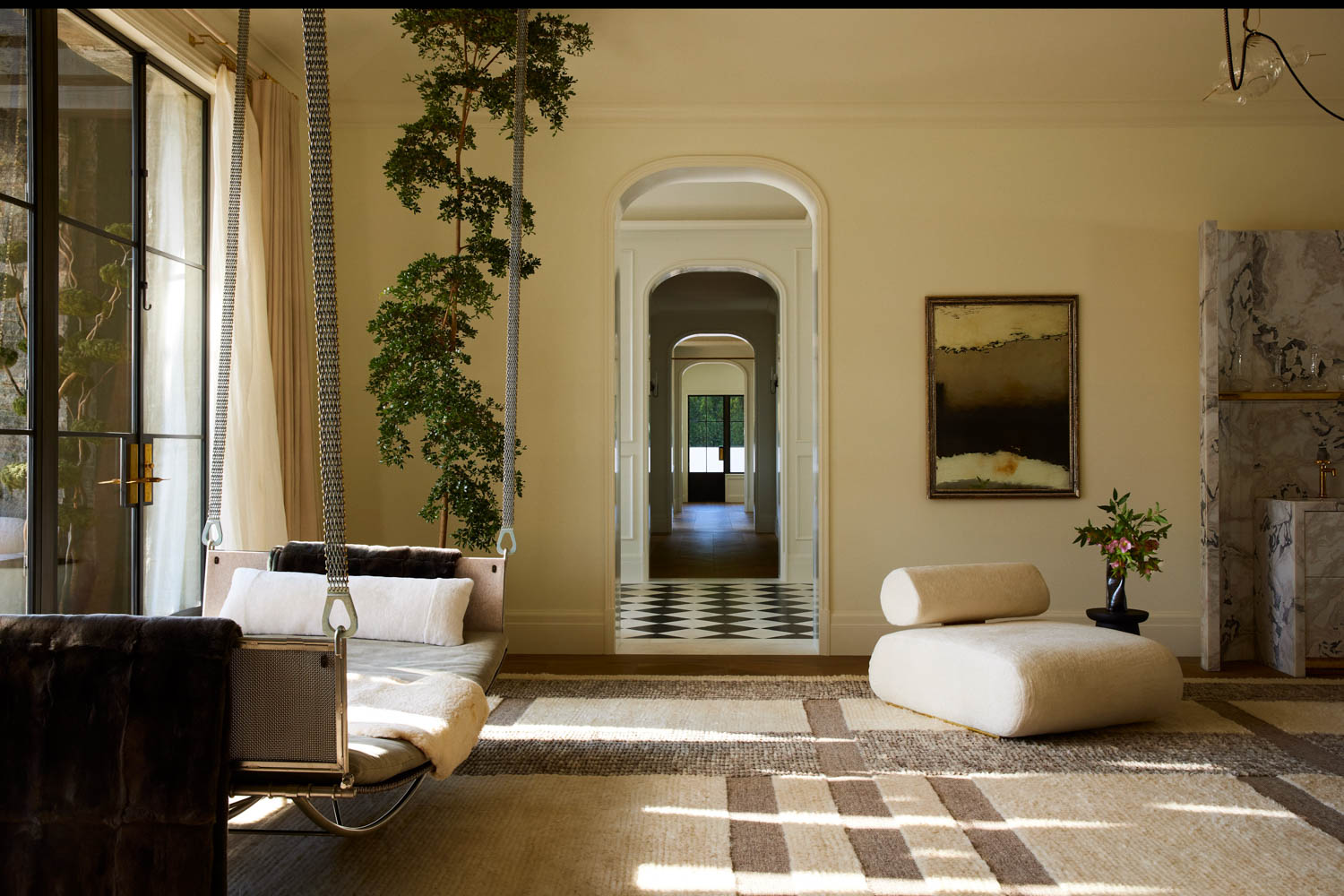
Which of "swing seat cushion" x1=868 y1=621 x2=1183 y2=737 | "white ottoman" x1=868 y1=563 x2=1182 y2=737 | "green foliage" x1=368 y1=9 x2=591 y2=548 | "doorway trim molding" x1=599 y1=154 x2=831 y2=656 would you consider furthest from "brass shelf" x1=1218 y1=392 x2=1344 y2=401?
"green foliage" x1=368 y1=9 x2=591 y2=548

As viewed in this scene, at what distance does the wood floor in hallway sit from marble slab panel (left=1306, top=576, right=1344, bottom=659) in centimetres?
457

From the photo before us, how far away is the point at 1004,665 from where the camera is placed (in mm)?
3725

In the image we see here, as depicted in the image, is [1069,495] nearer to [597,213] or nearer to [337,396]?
[597,213]

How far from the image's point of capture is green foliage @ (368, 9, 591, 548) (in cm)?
455

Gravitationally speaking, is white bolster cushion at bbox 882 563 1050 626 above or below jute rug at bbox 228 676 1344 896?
above

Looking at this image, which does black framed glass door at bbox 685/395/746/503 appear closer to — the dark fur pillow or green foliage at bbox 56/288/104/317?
the dark fur pillow

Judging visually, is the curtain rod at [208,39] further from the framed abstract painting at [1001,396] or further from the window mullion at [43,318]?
the framed abstract painting at [1001,396]

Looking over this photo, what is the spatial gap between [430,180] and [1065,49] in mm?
3294

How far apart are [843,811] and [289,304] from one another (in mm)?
3589

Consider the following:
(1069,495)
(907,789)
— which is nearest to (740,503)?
(1069,495)

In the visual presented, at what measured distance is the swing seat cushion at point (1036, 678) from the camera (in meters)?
3.68

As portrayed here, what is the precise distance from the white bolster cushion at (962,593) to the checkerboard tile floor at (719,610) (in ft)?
4.08

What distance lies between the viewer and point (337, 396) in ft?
7.28

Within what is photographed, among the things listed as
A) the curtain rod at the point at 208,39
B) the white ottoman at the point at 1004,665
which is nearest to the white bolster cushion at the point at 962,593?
the white ottoman at the point at 1004,665
